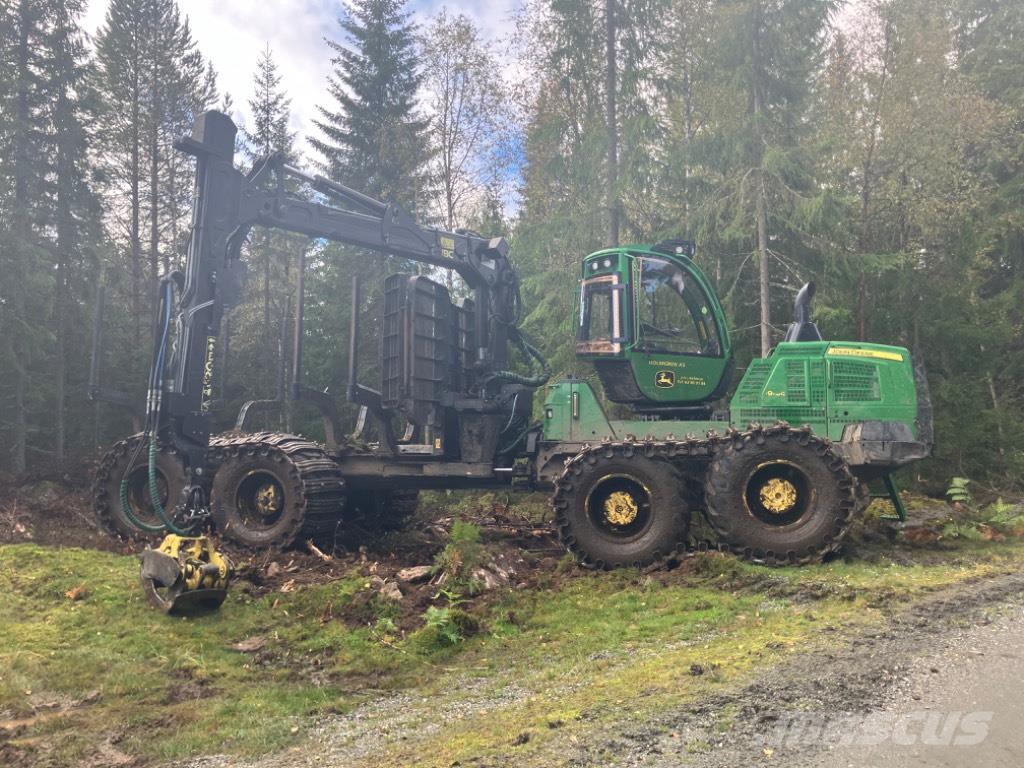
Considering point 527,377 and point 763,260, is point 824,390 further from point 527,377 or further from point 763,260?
point 763,260

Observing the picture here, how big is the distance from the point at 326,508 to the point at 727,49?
12.1m

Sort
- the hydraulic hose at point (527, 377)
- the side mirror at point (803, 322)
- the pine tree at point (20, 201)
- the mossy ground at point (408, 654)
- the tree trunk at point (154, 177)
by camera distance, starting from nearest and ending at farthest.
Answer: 1. the mossy ground at point (408, 654)
2. the side mirror at point (803, 322)
3. the hydraulic hose at point (527, 377)
4. the pine tree at point (20, 201)
5. the tree trunk at point (154, 177)

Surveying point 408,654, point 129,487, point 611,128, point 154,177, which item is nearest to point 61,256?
point 154,177

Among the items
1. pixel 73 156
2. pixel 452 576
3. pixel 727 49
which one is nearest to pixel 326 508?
pixel 452 576

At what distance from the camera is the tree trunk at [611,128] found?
48.4 feet

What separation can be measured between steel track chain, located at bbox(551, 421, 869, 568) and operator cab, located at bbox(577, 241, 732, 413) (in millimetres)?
783

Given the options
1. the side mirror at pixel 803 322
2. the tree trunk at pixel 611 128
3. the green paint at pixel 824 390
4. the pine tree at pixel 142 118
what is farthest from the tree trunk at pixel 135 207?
the side mirror at pixel 803 322

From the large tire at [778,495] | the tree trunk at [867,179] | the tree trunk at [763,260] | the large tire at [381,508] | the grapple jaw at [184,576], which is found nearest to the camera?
the grapple jaw at [184,576]

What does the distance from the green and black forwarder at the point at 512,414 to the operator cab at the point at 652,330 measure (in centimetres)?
2

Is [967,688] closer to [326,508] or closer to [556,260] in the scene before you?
[326,508]

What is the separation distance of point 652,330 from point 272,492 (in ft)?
16.1

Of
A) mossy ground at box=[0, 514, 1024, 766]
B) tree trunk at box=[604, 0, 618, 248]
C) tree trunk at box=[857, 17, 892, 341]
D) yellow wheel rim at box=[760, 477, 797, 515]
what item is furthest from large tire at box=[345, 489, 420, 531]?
tree trunk at box=[857, 17, 892, 341]

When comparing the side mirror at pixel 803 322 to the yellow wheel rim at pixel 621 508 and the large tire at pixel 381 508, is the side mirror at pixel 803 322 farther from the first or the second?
the large tire at pixel 381 508

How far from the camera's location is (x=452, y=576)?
684cm
